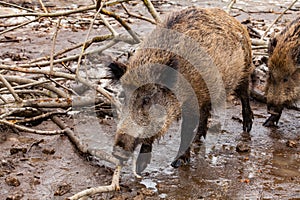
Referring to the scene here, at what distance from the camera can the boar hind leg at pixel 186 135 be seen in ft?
16.8

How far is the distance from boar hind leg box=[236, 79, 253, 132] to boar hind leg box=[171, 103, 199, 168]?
1.08 metres

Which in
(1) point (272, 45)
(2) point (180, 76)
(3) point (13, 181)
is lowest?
(3) point (13, 181)

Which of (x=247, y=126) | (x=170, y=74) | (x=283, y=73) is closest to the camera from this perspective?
(x=170, y=74)

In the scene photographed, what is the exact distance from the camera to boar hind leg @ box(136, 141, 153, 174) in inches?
194

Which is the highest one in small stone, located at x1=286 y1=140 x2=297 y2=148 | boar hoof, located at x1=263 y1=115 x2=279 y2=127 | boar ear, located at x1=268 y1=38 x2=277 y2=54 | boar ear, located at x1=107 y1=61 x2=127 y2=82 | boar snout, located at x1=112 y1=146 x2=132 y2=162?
boar ear, located at x1=107 y1=61 x2=127 y2=82

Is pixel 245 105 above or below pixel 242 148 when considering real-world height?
above

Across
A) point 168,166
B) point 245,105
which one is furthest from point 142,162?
point 245,105

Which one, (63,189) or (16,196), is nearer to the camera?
(16,196)

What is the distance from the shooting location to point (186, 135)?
5215 mm

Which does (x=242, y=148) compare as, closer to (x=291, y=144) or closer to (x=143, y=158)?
(x=291, y=144)

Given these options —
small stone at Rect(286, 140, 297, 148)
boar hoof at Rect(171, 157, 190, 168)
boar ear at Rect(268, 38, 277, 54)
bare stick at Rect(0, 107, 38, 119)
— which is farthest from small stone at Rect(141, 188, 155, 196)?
boar ear at Rect(268, 38, 277, 54)

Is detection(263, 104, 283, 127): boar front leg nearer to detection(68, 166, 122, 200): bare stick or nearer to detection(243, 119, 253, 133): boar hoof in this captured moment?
detection(243, 119, 253, 133): boar hoof

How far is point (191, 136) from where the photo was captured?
523 centimetres

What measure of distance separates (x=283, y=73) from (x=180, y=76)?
2001mm
